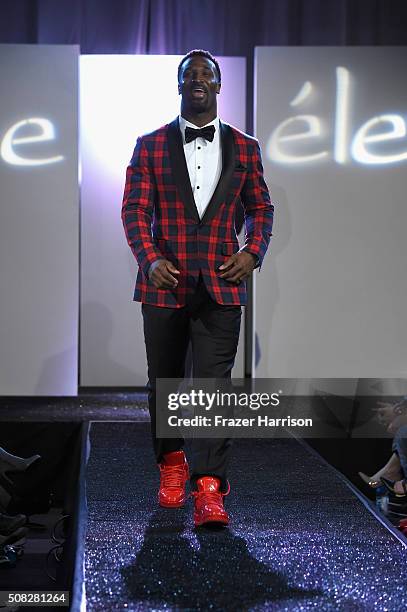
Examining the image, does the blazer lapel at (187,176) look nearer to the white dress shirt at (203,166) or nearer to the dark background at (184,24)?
the white dress shirt at (203,166)

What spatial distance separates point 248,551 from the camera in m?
2.03

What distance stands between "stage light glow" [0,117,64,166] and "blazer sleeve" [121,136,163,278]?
265cm

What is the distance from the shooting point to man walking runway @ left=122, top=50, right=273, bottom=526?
2.33m

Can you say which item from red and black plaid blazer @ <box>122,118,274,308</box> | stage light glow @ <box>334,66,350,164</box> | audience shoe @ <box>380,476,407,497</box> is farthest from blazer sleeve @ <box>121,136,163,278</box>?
stage light glow @ <box>334,66,350,164</box>

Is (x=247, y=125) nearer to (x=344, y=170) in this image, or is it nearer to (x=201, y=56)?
(x=344, y=170)

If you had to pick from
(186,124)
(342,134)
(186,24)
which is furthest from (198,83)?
(186,24)

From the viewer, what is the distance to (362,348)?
5.02 m

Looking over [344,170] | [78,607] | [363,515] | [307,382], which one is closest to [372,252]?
[344,170]

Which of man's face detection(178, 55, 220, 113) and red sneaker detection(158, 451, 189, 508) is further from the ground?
man's face detection(178, 55, 220, 113)

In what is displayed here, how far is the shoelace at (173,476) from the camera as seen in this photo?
2.49m

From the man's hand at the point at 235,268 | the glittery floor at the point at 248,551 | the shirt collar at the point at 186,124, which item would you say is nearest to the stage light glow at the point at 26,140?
the glittery floor at the point at 248,551

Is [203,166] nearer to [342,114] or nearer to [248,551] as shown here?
[248,551]

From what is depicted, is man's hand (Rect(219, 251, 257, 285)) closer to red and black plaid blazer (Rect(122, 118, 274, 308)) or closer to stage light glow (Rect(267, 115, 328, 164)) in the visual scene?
red and black plaid blazer (Rect(122, 118, 274, 308))

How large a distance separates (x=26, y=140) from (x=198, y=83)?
2809 millimetres
